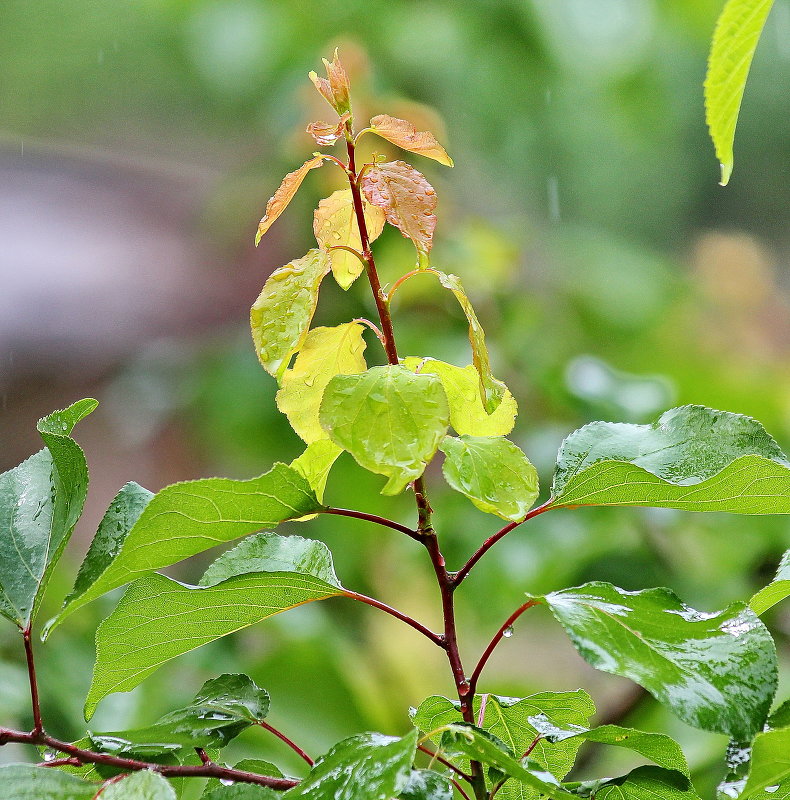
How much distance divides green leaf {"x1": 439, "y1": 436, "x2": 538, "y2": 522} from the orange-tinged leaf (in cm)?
6

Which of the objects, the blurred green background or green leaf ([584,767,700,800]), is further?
the blurred green background

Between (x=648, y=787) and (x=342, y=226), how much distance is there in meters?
0.16

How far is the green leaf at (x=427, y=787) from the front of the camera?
0.62 feet

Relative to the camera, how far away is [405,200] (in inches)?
8.8

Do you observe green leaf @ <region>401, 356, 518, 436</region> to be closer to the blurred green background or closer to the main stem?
the main stem

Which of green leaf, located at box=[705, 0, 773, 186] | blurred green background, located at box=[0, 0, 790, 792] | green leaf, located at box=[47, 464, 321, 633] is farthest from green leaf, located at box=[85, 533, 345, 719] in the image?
blurred green background, located at box=[0, 0, 790, 792]

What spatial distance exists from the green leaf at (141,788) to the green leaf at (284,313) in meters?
0.09

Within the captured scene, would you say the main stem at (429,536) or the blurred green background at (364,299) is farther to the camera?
the blurred green background at (364,299)

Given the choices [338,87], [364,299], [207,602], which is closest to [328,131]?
[338,87]

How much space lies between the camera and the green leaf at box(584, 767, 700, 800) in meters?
0.22

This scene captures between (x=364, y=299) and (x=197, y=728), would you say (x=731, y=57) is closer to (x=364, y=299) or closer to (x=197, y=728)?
(x=197, y=728)

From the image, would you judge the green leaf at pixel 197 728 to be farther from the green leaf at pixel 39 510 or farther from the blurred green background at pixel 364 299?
the blurred green background at pixel 364 299

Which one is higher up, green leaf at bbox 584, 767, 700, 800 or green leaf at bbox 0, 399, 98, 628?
green leaf at bbox 0, 399, 98, 628

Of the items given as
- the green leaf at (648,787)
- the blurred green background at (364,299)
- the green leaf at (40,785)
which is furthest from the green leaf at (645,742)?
the blurred green background at (364,299)
